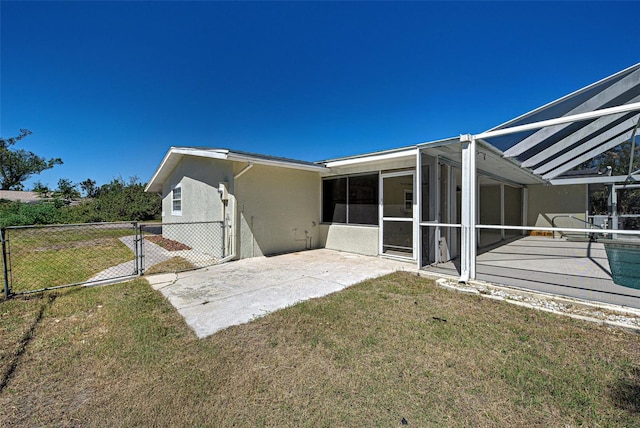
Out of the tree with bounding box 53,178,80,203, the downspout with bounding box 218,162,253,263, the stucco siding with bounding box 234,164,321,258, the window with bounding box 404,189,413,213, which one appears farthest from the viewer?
the tree with bounding box 53,178,80,203

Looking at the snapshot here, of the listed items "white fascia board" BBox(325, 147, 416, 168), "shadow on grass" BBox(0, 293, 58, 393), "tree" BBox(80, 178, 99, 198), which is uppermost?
"tree" BBox(80, 178, 99, 198)

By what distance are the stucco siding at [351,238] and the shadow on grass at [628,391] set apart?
5.42m

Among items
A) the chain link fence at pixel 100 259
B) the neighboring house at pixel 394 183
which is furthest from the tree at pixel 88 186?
the neighboring house at pixel 394 183

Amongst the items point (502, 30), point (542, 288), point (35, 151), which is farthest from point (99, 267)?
point (35, 151)

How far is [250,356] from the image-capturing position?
2.66m

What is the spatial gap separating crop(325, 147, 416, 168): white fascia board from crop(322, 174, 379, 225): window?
0.61m

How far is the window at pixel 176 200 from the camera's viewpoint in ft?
36.2

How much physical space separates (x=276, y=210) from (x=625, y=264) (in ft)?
28.4

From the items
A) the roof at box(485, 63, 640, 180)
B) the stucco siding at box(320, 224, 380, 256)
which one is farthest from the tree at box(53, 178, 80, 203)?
the roof at box(485, 63, 640, 180)

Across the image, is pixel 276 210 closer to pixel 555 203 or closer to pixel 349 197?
pixel 349 197

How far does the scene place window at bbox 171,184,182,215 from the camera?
11020mm

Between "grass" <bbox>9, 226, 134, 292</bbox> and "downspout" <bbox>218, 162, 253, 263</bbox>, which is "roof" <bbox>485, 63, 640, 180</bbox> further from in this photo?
"grass" <bbox>9, 226, 134, 292</bbox>

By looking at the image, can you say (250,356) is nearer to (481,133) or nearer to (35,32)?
(481,133)

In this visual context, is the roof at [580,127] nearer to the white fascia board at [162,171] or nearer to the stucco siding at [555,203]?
the stucco siding at [555,203]
